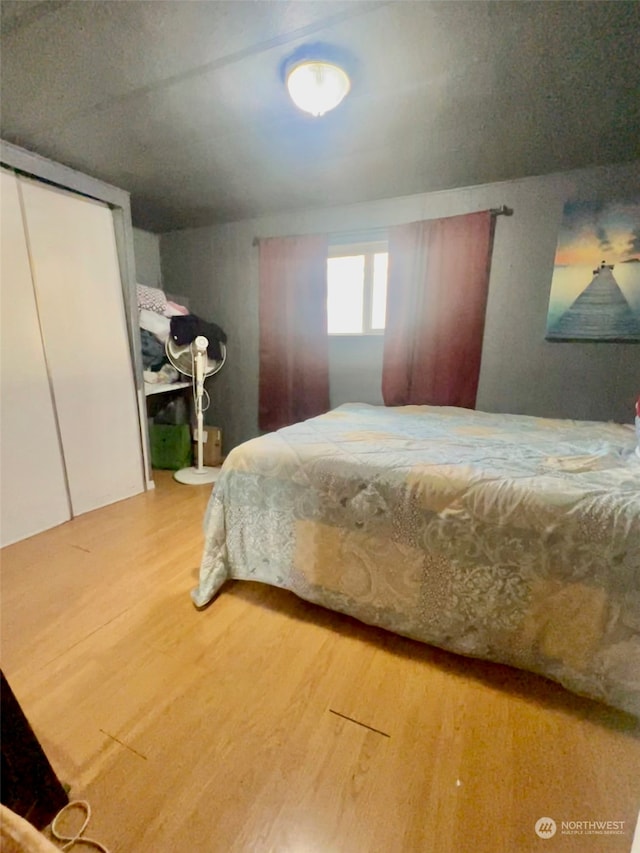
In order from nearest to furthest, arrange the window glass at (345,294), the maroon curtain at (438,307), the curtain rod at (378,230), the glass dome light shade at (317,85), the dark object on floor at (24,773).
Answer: the dark object on floor at (24,773) → the glass dome light shade at (317,85) → the curtain rod at (378,230) → the maroon curtain at (438,307) → the window glass at (345,294)

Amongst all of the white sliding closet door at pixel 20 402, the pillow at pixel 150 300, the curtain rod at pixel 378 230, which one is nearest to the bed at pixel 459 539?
the white sliding closet door at pixel 20 402

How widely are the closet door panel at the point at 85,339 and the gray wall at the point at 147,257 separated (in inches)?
39.0

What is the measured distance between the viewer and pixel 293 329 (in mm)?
3115

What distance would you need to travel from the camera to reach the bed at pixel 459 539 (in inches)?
44.7

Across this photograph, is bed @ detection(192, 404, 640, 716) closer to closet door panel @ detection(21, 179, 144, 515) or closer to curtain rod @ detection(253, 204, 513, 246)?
closet door panel @ detection(21, 179, 144, 515)

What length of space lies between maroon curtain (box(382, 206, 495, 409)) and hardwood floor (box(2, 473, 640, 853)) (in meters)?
1.77

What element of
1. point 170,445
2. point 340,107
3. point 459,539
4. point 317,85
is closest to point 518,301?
point 340,107

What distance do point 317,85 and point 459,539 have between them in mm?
1754

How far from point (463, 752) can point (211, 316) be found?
3435 mm

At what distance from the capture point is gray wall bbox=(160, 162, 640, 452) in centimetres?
232

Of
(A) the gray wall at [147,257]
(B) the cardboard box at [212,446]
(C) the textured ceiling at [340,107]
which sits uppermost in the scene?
(C) the textured ceiling at [340,107]

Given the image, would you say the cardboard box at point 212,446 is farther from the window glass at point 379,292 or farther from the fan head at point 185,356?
the window glass at point 379,292

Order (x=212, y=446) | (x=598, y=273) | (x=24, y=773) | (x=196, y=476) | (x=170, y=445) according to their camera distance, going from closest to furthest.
→ (x=24, y=773) < (x=598, y=273) < (x=196, y=476) < (x=170, y=445) < (x=212, y=446)

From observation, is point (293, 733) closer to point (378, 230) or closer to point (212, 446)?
point (212, 446)
